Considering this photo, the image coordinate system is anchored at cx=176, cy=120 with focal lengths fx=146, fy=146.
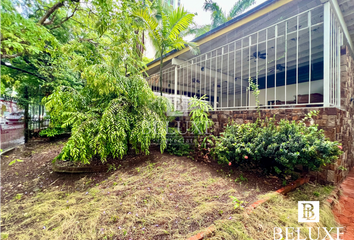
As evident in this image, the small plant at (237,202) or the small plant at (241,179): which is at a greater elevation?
the small plant at (241,179)

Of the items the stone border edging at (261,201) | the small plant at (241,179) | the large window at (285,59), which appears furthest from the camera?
the large window at (285,59)

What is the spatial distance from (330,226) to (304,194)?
0.54 meters

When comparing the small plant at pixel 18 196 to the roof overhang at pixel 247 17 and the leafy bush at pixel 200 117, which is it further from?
the roof overhang at pixel 247 17

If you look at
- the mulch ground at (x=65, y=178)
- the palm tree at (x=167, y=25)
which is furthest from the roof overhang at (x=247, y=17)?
the mulch ground at (x=65, y=178)

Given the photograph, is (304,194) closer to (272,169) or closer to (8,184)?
(272,169)

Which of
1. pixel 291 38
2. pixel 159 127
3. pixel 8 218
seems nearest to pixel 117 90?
pixel 159 127

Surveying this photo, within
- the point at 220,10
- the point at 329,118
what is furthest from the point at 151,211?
the point at 220,10

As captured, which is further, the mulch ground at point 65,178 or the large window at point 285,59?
the large window at point 285,59

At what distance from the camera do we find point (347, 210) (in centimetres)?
213

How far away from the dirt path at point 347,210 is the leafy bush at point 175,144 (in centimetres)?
269

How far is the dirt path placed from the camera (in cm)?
176

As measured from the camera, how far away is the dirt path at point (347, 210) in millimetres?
1755

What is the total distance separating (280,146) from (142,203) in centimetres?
→ 221

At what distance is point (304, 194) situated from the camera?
2270 mm
